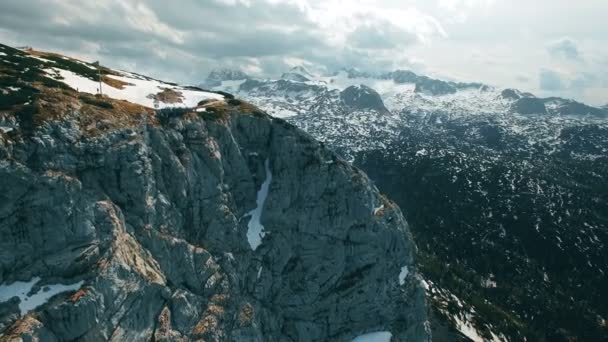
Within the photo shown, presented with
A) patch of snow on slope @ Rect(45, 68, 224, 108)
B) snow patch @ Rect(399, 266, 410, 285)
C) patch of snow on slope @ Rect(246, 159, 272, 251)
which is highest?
patch of snow on slope @ Rect(45, 68, 224, 108)

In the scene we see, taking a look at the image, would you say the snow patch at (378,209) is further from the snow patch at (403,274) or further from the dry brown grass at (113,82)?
the dry brown grass at (113,82)

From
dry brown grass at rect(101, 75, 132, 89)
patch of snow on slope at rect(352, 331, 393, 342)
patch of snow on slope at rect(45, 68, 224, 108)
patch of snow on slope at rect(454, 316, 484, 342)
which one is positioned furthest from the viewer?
patch of snow on slope at rect(454, 316, 484, 342)

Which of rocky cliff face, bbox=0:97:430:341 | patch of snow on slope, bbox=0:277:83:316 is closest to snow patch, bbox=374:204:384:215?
rocky cliff face, bbox=0:97:430:341

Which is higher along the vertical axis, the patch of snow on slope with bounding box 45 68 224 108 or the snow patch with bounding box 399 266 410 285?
the patch of snow on slope with bounding box 45 68 224 108

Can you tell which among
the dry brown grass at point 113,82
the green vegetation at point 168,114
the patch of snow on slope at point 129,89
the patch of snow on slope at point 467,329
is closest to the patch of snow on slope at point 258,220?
the green vegetation at point 168,114

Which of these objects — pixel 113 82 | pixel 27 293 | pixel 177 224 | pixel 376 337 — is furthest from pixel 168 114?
pixel 376 337

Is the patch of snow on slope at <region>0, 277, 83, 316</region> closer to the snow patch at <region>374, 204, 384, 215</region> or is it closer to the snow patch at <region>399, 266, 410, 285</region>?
the snow patch at <region>374, 204, 384, 215</region>

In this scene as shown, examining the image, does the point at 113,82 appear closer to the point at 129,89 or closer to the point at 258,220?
the point at 129,89

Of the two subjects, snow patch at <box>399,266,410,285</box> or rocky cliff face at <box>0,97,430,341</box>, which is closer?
rocky cliff face at <box>0,97,430,341</box>

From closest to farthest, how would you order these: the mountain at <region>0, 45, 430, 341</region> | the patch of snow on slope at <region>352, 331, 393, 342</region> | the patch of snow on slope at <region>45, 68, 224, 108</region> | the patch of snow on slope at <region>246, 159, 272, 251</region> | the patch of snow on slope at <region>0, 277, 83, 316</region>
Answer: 1. the patch of snow on slope at <region>0, 277, 83, 316</region>
2. the mountain at <region>0, 45, 430, 341</region>
3. the patch of snow on slope at <region>45, 68, 224, 108</region>
4. the patch of snow on slope at <region>246, 159, 272, 251</region>
5. the patch of snow on slope at <region>352, 331, 393, 342</region>
